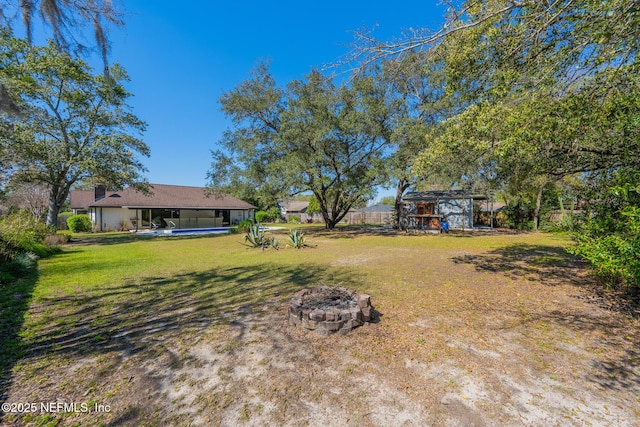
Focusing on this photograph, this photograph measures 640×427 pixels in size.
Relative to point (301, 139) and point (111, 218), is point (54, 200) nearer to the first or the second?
point (111, 218)

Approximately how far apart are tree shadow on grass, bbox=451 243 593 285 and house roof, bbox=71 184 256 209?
16.7 m

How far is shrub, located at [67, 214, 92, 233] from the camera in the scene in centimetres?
2028

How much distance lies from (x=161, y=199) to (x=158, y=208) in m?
1.47

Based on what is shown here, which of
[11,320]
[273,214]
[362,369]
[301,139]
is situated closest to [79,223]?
[301,139]

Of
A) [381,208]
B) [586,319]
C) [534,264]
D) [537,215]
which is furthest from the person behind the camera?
[381,208]

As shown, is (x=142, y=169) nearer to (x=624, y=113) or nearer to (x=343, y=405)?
(x=343, y=405)

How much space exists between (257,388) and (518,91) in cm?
639

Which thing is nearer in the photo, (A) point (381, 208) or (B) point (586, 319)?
(B) point (586, 319)

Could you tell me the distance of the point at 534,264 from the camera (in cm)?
755

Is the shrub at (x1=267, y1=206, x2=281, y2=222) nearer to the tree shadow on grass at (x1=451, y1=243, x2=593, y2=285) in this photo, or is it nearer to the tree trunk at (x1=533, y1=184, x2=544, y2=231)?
the tree trunk at (x1=533, y1=184, x2=544, y2=231)

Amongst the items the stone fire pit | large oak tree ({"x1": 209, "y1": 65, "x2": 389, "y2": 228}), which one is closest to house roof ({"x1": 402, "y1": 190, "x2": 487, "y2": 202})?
large oak tree ({"x1": 209, "y1": 65, "x2": 389, "y2": 228})

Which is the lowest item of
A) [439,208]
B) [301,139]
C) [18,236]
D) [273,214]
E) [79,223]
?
[18,236]

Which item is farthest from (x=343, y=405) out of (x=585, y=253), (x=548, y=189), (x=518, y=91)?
(x=548, y=189)

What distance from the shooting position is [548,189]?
18.7 meters
